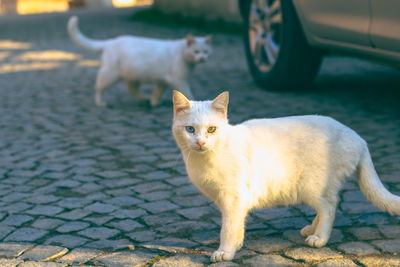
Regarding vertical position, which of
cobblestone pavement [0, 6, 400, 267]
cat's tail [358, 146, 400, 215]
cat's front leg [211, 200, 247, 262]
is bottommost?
cobblestone pavement [0, 6, 400, 267]

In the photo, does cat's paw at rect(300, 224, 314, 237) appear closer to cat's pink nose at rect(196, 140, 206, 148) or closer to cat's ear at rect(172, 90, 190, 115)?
cat's pink nose at rect(196, 140, 206, 148)

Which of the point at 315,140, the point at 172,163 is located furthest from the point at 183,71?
the point at 315,140

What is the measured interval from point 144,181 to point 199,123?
1444mm

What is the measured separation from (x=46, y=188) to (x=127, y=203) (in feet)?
2.49

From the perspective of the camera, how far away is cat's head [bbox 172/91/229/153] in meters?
2.84

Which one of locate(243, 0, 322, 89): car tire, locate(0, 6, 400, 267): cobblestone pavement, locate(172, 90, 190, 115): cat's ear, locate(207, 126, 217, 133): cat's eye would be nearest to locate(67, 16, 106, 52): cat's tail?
locate(0, 6, 400, 267): cobblestone pavement

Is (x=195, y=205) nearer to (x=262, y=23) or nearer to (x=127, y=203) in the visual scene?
(x=127, y=203)

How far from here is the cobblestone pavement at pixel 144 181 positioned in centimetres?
297

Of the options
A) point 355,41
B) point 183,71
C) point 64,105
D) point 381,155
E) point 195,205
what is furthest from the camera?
point 64,105

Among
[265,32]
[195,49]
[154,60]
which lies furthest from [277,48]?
[154,60]

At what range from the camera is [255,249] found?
2965 mm

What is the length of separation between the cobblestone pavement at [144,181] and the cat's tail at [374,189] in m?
0.21

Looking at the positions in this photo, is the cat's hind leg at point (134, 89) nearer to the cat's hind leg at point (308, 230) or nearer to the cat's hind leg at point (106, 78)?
the cat's hind leg at point (106, 78)

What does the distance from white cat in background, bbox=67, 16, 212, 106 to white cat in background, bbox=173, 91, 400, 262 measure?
11.5 ft
